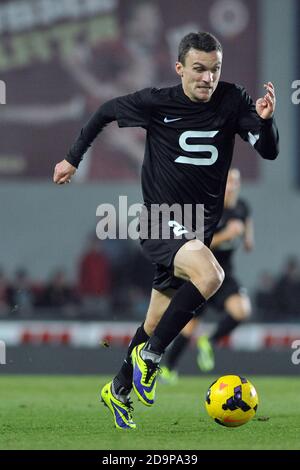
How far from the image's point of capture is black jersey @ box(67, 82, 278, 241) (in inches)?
291

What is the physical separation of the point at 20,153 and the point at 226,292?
9887 millimetres

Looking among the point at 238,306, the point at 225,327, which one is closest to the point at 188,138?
the point at 238,306

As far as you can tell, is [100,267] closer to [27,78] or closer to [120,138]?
[120,138]

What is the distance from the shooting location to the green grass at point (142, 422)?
6.57m

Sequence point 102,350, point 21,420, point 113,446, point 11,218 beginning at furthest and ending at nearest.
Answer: point 11,218
point 102,350
point 21,420
point 113,446

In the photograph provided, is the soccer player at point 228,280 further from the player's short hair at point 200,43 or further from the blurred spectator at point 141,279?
the blurred spectator at point 141,279

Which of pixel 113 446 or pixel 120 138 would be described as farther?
pixel 120 138

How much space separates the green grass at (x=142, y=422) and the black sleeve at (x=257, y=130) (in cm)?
179

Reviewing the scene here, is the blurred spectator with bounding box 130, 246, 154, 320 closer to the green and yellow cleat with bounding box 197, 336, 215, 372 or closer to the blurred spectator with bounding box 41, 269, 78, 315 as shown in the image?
the blurred spectator with bounding box 41, 269, 78, 315

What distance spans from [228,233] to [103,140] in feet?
31.4

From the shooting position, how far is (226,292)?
12.7m

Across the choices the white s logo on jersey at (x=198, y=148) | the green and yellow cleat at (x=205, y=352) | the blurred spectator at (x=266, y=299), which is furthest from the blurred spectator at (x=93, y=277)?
the white s logo on jersey at (x=198, y=148)

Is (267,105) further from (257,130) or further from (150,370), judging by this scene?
(150,370)

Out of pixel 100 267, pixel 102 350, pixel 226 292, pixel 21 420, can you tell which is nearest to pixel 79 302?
pixel 100 267
